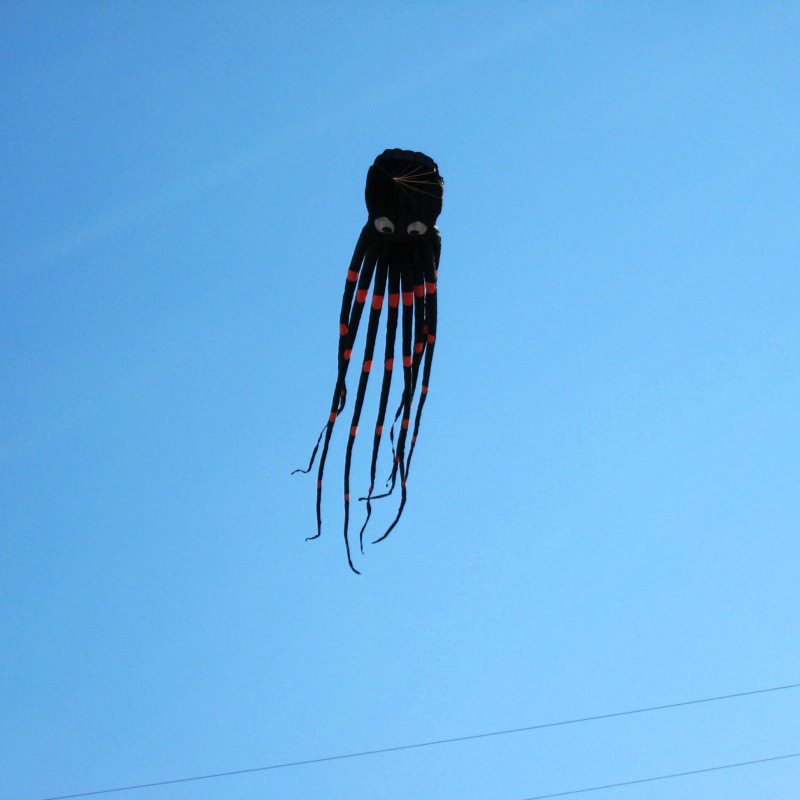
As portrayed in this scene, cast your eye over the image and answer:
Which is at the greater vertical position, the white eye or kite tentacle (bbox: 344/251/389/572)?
the white eye

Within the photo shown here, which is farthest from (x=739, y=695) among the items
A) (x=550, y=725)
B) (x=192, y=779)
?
(x=192, y=779)

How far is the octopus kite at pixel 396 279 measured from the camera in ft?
33.2

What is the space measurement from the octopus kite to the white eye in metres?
0.01

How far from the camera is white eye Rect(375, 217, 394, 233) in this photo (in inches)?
397

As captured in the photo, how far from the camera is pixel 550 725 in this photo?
2269cm

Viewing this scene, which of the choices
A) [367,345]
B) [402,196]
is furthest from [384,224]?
[367,345]

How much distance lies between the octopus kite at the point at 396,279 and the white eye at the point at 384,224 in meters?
0.01

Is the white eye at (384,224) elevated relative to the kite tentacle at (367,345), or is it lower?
elevated

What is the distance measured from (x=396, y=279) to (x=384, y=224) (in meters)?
0.69

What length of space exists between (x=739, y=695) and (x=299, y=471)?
53.8 ft

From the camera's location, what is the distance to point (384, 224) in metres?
10.1

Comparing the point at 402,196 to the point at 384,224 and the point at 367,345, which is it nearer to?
the point at 384,224

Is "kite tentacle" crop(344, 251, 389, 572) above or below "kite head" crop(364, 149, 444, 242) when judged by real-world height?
below

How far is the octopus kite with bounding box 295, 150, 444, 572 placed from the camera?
10.1 metres
